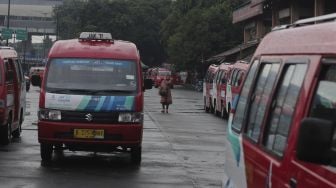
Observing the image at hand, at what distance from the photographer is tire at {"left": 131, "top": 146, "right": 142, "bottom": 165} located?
11977 millimetres

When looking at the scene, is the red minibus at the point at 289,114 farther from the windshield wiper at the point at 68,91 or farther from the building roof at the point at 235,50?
the building roof at the point at 235,50

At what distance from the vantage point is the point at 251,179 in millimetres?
4703

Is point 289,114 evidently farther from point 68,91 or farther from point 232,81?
point 232,81

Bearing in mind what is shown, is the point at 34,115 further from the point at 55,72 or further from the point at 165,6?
the point at 165,6

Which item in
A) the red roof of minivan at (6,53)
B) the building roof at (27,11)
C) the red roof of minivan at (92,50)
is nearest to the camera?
the red roof of minivan at (92,50)

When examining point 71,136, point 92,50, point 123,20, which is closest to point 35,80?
point 92,50

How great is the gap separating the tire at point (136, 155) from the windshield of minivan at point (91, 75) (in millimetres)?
1053

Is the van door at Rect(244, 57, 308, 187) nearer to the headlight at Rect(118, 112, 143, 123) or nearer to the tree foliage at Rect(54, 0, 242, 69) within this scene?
the headlight at Rect(118, 112, 143, 123)

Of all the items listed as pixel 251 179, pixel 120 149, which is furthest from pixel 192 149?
pixel 251 179

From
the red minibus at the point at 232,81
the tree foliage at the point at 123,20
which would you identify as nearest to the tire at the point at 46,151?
the red minibus at the point at 232,81

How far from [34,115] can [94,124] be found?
532 inches

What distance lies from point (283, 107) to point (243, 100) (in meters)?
1.30

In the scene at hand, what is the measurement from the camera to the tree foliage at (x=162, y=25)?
59.0 metres

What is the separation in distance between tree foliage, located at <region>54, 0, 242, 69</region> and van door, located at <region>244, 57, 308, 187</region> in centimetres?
5346
